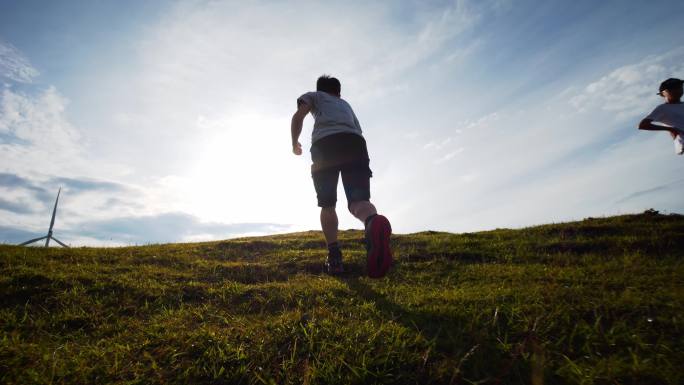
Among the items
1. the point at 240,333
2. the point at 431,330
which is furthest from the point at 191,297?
the point at 431,330

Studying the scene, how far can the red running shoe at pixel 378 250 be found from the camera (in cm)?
365

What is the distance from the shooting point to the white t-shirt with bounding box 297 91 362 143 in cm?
493

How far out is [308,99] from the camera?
5.14 metres

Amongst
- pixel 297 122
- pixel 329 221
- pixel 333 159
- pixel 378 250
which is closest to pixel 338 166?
pixel 333 159

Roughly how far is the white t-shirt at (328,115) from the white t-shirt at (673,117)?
511 cm

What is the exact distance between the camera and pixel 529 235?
23.3 feet

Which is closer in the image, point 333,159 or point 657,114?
point 333,159

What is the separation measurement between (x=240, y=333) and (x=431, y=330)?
1463 mm

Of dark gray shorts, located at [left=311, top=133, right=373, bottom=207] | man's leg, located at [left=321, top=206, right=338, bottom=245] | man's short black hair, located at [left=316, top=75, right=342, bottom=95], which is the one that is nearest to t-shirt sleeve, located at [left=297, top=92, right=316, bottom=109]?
man's short black hair, located at [left=316, top=75, right=342, bottom=95]

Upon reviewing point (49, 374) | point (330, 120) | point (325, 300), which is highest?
point (330, 120)

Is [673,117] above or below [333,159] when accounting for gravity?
above

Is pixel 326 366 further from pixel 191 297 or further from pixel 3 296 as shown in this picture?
pixel 3 296

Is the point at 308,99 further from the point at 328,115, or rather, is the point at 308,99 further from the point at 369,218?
the point at 369,218

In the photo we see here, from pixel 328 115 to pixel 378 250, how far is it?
2261 mm
